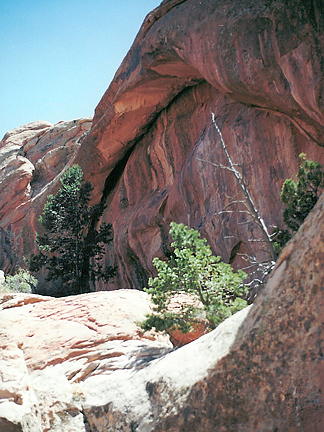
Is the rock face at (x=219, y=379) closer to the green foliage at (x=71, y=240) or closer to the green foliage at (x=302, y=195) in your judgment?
the green foliage at (x=302, y=195)

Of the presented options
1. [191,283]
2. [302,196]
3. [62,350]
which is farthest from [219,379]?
[302,196]

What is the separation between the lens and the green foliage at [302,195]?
7629 millimetres

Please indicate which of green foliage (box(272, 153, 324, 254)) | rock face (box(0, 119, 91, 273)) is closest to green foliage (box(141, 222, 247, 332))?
green foliage (box(272, 153, 324, 254))

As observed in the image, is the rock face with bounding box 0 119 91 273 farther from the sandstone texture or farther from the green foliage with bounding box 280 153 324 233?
the green foliage with bounding box 280 153 324 233

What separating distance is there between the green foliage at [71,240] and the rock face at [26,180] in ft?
22.1

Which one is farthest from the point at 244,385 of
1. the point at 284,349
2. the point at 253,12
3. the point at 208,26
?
the point at 208,26

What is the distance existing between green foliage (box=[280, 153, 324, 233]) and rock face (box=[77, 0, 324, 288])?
52.9 inches

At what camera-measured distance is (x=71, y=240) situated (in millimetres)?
17984

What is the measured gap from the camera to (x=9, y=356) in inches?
210

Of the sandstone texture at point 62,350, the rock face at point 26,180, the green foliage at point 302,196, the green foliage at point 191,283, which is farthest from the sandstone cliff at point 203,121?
the rock face at point 26,180

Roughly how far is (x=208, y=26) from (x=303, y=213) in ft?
19.6

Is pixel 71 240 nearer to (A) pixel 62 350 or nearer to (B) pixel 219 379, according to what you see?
(A) pixel 62 350

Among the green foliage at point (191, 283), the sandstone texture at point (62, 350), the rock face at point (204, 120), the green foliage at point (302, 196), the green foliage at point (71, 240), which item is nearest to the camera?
the sandstone texture at point (62, 350)

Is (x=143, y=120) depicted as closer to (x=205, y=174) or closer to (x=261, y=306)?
(x=205, y=174)
